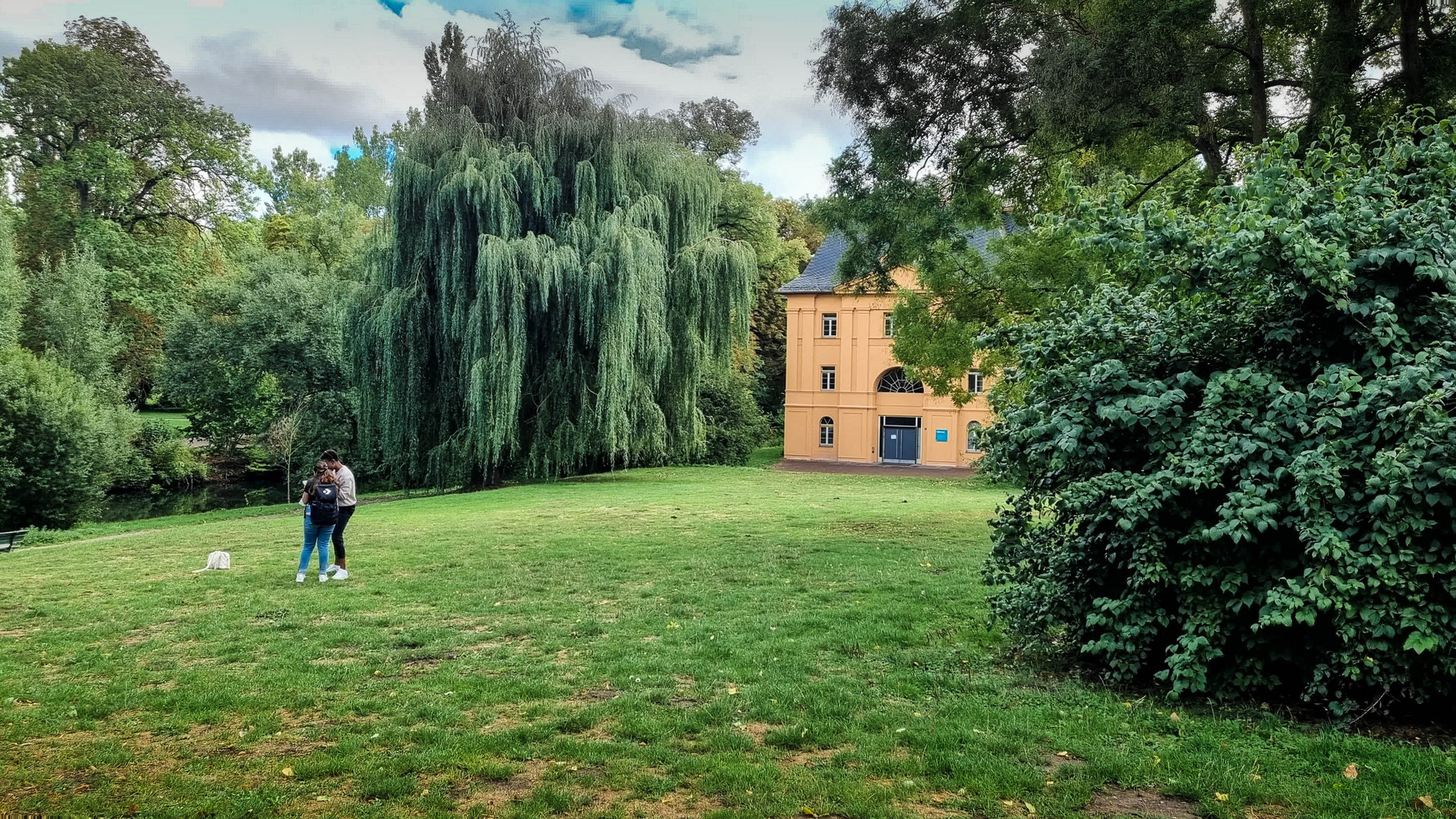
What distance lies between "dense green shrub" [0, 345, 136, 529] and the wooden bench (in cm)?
600

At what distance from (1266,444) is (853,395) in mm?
38287

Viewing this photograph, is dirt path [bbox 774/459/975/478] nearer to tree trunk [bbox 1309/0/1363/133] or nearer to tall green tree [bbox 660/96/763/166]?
tall green tree [bbox 660/96/763/166]

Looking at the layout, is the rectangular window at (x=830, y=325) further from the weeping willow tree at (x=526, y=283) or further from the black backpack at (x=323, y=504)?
the black backpack at (x=323, y=504)

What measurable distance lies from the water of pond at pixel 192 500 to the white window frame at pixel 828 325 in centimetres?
2508

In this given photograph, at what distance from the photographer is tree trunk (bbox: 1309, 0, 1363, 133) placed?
9.68 m

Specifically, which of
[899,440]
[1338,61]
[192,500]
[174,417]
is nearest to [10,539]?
[192,500]

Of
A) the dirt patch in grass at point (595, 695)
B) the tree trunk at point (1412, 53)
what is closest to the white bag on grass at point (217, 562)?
the dirt patch in grass at point (595, 695)

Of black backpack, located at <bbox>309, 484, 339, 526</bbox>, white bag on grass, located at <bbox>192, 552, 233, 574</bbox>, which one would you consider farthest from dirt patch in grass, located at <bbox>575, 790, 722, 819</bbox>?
white bag on grass, located at <bbox>192, 552, 233, 574</bbox>

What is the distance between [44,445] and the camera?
22.9 metres

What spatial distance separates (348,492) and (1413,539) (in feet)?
33.1

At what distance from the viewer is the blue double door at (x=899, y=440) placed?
1692 inches

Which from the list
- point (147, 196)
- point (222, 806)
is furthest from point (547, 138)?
point (147, 196)

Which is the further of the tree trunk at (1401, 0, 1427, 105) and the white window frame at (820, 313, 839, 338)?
the white window frame at (820, 313, 839, 338)

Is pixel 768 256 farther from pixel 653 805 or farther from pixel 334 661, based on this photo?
pixel 653 805
